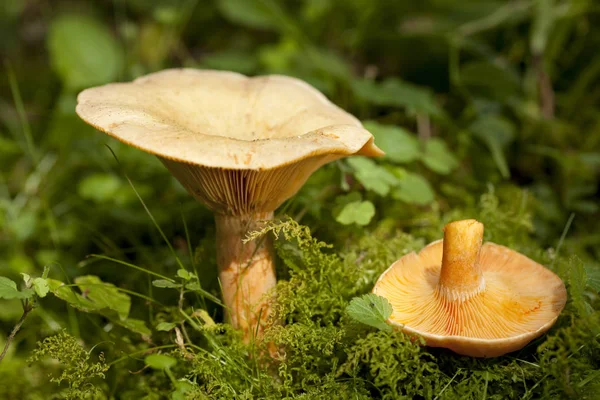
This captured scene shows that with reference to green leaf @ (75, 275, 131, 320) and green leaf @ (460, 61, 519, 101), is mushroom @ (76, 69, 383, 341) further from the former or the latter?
green leaf @ (460, 61, 519, 101)

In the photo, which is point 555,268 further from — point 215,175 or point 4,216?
point 4,216

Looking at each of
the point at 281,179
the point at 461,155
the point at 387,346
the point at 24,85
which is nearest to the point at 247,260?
the point at 281,179

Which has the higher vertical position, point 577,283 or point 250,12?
point 250,12

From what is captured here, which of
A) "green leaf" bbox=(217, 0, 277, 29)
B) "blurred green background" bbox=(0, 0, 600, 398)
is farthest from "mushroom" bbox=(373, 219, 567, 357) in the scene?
"green leaf" bbox=(217, 0, 277, 29)

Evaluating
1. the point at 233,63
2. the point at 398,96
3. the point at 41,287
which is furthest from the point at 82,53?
the point at 41,287

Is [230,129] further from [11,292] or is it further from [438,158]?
[438,158]

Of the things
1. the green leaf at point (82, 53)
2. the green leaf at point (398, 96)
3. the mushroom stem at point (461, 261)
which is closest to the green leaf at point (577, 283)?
the mushroom stem at point (461, 261)
